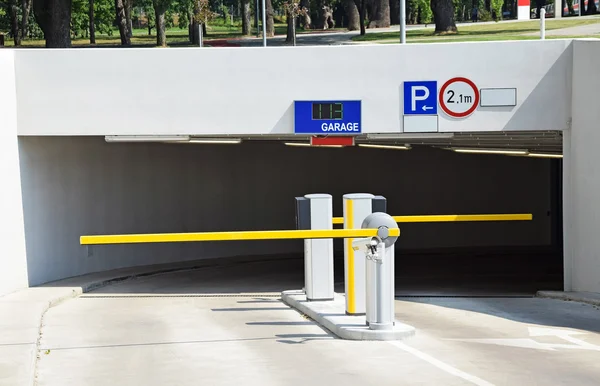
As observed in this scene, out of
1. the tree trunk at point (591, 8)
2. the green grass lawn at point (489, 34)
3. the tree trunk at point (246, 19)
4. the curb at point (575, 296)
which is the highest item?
the tree trunk at point (246, 19)

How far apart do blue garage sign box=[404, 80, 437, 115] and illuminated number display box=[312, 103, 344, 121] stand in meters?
1.23

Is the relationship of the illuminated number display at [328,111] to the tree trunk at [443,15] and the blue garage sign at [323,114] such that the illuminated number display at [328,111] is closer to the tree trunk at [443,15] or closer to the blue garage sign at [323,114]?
the blue garage sign at [323,114]

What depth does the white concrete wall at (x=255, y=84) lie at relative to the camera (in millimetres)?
18203

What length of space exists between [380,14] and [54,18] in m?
21.8

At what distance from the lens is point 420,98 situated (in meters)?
18.4

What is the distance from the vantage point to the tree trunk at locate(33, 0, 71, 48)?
33312mm

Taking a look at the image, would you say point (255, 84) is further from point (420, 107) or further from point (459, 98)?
point (459, 98)

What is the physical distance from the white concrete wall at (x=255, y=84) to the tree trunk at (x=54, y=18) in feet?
50.7

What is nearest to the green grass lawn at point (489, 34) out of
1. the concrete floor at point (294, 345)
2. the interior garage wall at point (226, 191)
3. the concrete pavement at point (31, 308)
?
the interior garage wall at point (226, 191)

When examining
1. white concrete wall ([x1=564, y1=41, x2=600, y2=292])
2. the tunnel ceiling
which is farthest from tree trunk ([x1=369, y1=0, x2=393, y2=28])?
white concrete wall ([x1=564, y1=41, x2=600, y2=292])

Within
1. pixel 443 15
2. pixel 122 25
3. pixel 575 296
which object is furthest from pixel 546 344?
pixel 122 25

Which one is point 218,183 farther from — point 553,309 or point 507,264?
point 553,309

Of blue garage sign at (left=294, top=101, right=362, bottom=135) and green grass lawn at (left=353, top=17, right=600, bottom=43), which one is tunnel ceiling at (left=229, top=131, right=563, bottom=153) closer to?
blue garage sign at (left=294, top=101, right=362, bottom=135)

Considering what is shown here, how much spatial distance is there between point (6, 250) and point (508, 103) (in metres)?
9.64
